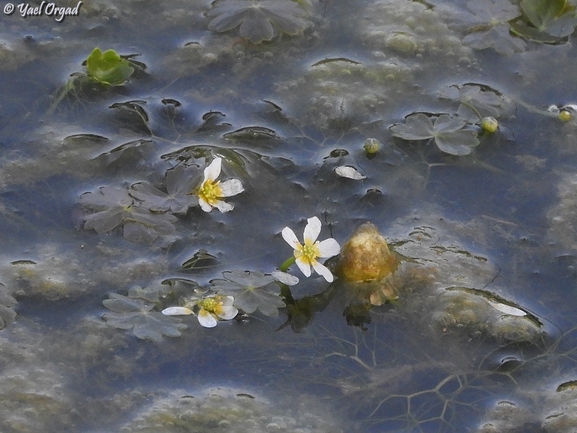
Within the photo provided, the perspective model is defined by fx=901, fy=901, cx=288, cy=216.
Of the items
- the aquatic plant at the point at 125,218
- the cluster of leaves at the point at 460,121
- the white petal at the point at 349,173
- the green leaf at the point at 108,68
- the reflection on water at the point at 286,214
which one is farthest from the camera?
the green leaf at the point at 108,68

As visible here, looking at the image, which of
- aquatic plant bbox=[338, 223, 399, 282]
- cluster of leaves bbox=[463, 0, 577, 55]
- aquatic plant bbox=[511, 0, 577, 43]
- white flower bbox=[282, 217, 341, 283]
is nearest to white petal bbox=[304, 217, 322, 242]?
white flower bbox=[282, 217, 341, 283]

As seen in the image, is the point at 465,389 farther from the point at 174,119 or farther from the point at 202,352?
the point at 174,119

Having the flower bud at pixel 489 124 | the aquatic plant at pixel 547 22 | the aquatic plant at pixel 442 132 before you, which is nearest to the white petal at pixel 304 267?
the aquatic plant at pixel 442 132

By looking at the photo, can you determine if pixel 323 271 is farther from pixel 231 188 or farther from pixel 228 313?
pixel 231 188

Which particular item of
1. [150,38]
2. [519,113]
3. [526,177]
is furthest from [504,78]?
[150,38]

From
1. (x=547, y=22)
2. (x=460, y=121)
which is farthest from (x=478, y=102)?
(x=547, y=22)
